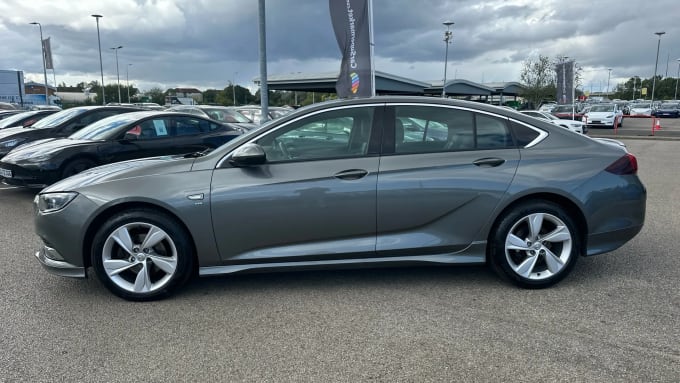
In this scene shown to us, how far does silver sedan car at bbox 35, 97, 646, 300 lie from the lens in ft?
11.7

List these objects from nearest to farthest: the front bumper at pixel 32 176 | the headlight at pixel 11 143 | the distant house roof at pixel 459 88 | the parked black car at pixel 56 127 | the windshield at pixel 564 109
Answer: the front bumper at pixel 32 176
the headlight at pixel 11 143
the parked black car at pixel 56 127
the windshield at pixel 564 109
the distant house roof at pixel 459 88

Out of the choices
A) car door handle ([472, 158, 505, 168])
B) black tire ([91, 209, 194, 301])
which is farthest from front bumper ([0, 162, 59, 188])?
car door handle ([472, 158, 505, 168])

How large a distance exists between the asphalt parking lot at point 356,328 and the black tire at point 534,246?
5.7 inches

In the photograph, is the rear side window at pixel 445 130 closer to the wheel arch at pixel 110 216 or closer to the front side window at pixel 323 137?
the front side window at pixel 323 137

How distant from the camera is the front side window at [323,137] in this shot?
146 inches

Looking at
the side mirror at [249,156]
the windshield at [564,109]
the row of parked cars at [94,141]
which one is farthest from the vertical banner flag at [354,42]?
the windshield at [564,109]

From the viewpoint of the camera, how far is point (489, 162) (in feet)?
12.4

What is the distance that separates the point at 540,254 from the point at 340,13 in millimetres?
8691

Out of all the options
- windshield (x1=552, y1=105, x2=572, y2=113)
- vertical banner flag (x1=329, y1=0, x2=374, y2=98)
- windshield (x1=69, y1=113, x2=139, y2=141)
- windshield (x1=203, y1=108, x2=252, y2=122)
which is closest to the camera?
windshield (x1=69, y1=113, x2=139, y2=141)

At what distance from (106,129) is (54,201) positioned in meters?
4.81

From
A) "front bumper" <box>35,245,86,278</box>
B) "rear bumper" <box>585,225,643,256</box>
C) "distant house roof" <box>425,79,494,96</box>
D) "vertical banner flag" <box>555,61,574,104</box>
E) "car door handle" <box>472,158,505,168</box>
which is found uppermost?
"distant house roof" <box>425,79,494,96</box>

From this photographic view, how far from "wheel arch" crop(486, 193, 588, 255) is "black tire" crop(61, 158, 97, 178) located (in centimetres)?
636

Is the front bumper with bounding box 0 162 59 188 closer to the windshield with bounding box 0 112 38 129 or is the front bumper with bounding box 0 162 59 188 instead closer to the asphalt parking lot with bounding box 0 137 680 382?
the asphalt parking lot with bounding box 0 137 680 382

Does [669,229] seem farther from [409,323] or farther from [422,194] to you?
[409,323]
